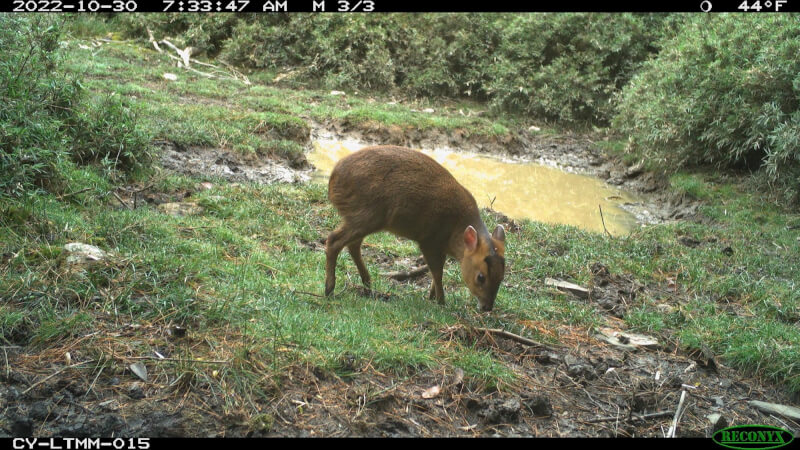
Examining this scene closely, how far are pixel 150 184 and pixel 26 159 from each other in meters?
1.94

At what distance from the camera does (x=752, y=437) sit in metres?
4.46

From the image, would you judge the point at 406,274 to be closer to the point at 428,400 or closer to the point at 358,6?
the point at 428,400

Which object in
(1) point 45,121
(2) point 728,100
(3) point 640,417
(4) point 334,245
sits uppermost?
(2) point 728,100

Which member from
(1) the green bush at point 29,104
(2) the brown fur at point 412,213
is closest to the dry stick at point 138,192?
(1) the green bush at point 29,104

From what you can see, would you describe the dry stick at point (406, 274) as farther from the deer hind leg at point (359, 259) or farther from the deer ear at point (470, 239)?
the deer ear at point (470, 239)

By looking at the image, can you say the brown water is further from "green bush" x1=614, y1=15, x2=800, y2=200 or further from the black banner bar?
the black banner bar

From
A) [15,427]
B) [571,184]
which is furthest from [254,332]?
[571,184]

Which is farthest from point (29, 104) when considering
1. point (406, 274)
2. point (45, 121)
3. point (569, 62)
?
point (569, 62)

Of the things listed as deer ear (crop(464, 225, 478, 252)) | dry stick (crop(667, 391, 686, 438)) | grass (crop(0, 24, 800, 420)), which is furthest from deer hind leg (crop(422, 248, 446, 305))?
dry stick (crop(667, 391, 686, 438))

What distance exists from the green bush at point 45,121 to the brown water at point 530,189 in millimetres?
3457

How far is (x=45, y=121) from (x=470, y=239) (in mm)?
4175

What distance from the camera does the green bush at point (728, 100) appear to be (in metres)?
10.4

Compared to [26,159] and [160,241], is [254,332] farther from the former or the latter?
[26,159]

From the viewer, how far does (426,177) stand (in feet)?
19.2
